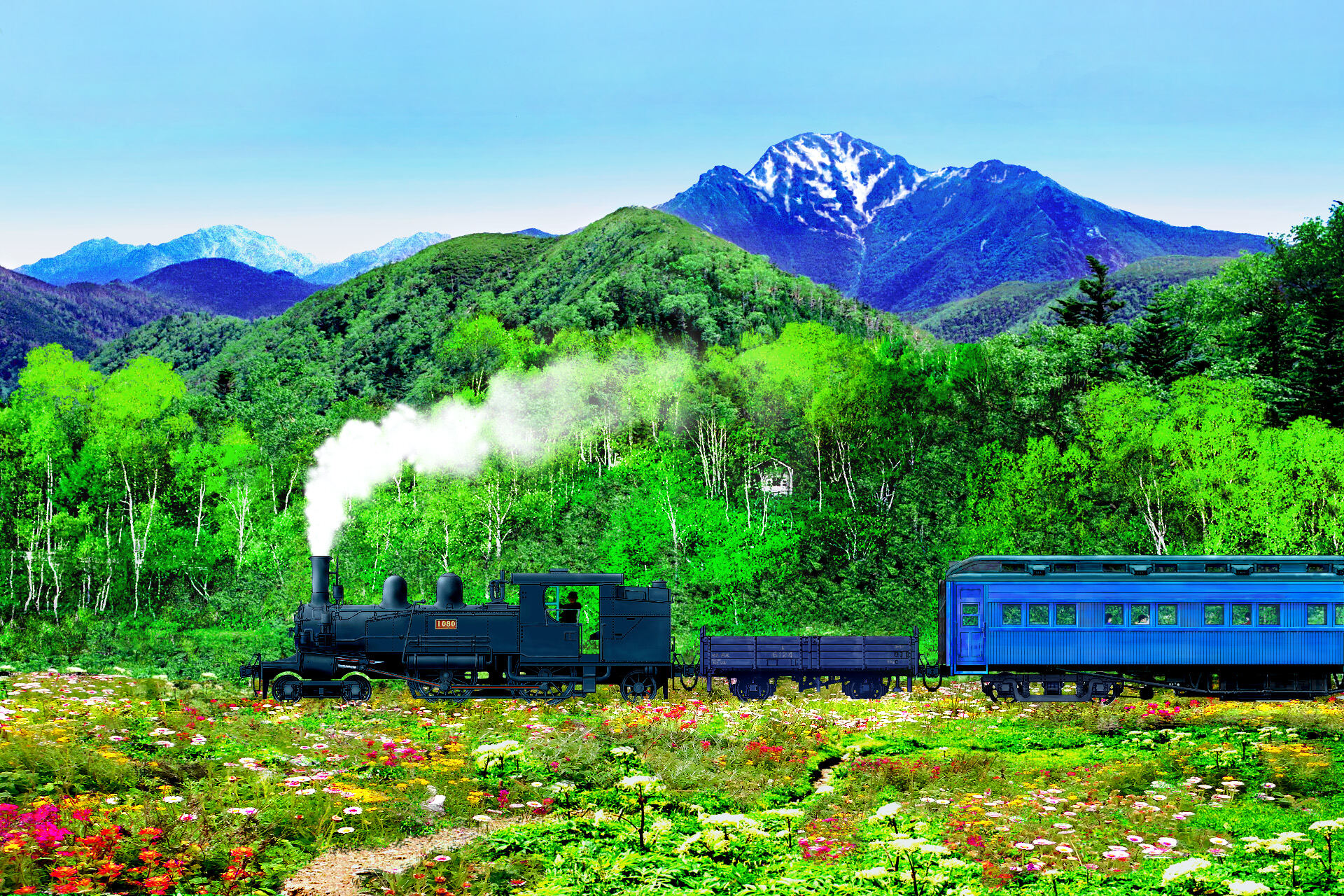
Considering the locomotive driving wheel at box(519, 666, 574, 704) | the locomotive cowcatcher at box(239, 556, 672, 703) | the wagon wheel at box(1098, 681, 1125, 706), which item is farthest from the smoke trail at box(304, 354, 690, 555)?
the wagon wheel at box(1098, 681, 1125, 706)

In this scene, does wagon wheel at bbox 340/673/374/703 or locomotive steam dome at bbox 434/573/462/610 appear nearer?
wagon wheel at bbox 340/673/374/703

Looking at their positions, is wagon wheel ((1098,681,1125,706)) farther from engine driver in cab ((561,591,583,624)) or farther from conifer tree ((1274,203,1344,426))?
conifer tree ((1274,203,1344,426))

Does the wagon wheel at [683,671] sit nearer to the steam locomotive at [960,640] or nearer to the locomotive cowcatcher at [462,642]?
the steam locomotive at [960,640]

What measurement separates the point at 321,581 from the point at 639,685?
8607mm

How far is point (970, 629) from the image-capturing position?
84.6 feet

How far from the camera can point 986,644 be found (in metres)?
25.6

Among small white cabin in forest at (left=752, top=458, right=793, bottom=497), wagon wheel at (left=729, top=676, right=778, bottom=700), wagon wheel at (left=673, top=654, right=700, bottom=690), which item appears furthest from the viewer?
small white cabin in forest at (left=752, top=458, right=793, bottom=497)

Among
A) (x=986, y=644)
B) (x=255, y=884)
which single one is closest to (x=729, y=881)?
(x=255, y=884)

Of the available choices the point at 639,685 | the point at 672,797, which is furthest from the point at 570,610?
the point at 672,797

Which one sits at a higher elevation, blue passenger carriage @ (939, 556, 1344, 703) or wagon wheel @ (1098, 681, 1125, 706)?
blue passenger carriage @ (939, 556, 1344, 703)

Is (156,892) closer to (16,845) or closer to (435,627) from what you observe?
(16,845)

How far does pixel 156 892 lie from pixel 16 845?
5.89 feet

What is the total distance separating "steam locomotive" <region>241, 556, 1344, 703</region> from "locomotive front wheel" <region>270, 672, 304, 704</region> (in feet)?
0.13

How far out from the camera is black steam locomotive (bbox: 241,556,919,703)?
26.0 meters
